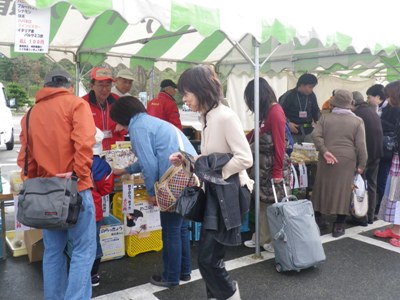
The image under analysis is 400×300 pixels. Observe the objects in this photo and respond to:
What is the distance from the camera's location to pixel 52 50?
624 centimetres

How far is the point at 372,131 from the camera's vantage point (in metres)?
4.66

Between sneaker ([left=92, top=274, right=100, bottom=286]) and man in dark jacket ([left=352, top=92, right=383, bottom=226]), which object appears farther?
man in dark jacket ([left=352, top=92, right=383, bottom=226])

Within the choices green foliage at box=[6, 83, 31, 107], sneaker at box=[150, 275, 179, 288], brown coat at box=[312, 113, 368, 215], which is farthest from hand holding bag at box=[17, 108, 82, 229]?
green foliage at box=[6, 83, 31, 107]

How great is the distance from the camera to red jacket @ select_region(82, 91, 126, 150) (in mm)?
4090

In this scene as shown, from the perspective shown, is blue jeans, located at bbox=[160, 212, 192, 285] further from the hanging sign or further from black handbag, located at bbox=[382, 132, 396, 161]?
black handbag, located at bbox=[382, 132, 396, 161]

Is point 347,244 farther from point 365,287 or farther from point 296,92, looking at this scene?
point 296,92

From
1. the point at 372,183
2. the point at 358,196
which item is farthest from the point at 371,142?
the point at 358,196

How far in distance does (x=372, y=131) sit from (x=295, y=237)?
2.07 m

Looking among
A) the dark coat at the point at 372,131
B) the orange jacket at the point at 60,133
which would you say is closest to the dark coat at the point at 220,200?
the orange jacket at the point at 60,133

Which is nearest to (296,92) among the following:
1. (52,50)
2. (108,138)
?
(108,138)

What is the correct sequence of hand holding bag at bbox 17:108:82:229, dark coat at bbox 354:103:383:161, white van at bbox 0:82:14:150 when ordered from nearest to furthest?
1. hand holding bag at bbox 17:108:82:229
2. dark coat at bbox 354:103:383:161
3. white van at bbox 0:82:14:150

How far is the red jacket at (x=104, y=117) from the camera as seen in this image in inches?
161

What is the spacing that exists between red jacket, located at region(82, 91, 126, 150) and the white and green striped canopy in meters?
0.96

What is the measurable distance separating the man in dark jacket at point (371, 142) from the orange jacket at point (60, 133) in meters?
3.62
